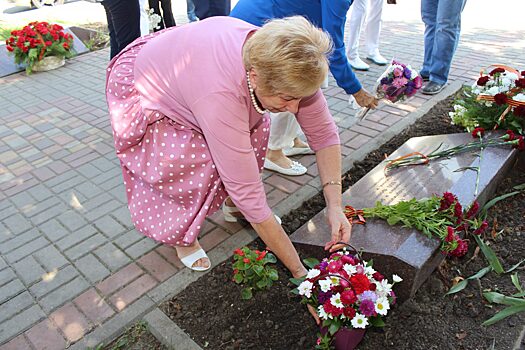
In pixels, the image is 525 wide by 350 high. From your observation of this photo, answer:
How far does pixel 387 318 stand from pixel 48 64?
18.4ft

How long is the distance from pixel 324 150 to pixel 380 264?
0.60 metres

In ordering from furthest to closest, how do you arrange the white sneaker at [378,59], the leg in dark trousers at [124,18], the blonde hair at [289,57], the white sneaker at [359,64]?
the white sneaker at [378,59], the white sneaker at [359,64], the leg in dark trousers at [124,18], the blonde hair at [289,57]

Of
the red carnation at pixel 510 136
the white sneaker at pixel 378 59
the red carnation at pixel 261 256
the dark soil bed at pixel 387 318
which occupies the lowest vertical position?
the white sneaker at pixel 378 59

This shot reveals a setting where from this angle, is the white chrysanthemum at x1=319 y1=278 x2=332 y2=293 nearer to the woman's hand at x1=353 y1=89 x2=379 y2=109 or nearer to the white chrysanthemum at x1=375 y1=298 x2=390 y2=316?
the white chrysanthemum at x1=375 y1=298 x2=390 y2=316

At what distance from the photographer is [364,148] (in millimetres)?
3459

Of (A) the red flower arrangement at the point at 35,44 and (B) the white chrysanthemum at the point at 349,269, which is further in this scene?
(A) the red flower arrangement at the point at 35,44

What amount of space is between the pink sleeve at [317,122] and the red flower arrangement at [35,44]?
4916 millimetres

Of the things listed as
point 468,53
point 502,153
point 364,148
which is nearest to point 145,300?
point 364,148

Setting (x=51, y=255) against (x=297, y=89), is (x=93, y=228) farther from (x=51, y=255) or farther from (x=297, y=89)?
(x=297, y=89)

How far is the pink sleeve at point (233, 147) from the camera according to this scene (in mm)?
1676

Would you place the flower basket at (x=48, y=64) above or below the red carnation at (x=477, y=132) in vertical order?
below

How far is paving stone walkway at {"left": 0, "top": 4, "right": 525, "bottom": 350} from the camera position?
221cm

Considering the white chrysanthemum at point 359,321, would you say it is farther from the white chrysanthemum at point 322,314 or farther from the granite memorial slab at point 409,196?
the granite memorial slab at point 409,196

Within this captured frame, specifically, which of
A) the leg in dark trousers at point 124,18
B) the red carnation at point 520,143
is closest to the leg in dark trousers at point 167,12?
the leg in dark trousers at point 124,18
